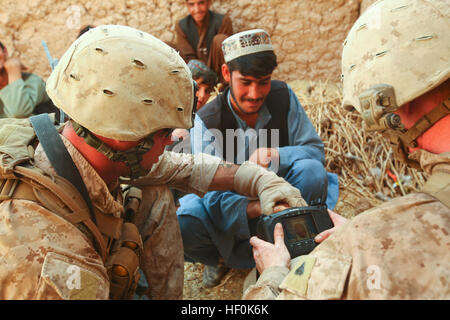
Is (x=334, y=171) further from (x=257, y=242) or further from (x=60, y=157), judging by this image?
(x=60, y=157)

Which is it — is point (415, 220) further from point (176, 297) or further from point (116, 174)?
point (176, 297)

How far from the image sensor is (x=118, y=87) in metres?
1.75

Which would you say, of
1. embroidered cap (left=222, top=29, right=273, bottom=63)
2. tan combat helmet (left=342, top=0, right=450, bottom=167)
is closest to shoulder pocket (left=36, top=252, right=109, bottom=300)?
tan combat helmet (left=342, top=0, right=450, bottom=167)

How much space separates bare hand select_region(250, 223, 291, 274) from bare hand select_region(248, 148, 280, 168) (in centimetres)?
117

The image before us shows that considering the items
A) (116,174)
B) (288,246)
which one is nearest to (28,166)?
(116,174)

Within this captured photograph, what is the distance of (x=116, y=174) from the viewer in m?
2.05

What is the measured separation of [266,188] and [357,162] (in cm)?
224

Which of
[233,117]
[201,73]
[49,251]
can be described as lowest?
[49,251]

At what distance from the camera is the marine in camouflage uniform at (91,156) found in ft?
4.98

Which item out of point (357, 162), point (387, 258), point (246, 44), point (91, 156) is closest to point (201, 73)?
point (246, 44)

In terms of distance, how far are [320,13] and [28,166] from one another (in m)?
4.66

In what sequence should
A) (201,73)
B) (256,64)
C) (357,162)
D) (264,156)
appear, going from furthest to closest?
1. (357,162)
2. (201,73)
3. (256,64)
4. (264,156)

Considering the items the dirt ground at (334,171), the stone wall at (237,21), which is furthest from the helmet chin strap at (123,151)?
the stone wall at (237,21)
